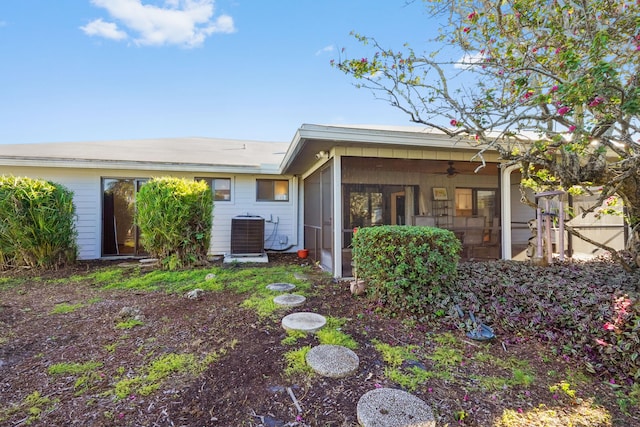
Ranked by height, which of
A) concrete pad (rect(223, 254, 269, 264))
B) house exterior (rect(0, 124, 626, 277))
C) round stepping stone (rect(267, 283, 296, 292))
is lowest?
round stepping stone (rect(267, 283, 296, 292))

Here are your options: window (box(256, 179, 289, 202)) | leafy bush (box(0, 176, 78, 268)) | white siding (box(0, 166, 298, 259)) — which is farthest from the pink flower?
leafy bush (box(0, 176, 78, 268))

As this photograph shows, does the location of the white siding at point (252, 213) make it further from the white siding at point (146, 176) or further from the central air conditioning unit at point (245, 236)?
the central air conditioning unit at point (245, 236)

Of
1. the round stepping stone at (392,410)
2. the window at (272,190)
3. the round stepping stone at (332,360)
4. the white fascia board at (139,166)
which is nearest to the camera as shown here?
the round stepping stone at (392,410)

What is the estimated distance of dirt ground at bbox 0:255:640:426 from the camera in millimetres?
1709

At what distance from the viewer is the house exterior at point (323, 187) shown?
4961mm

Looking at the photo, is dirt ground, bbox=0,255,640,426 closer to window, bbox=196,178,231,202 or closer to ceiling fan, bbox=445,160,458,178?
ceiling fan, bbox=445,160,458,178

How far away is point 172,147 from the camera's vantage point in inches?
364

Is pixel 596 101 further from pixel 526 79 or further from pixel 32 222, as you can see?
pixel 32 222

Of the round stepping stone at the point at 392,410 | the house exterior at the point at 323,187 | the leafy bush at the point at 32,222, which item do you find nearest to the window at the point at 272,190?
the house exterior at the point at 323,187

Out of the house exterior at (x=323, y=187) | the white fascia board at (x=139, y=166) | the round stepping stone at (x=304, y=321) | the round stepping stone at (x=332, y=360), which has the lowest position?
the round stepping stone at (x=332, y=360)

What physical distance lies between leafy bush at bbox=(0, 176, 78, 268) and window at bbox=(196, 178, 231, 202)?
2.99 metres

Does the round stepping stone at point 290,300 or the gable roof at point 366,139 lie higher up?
the gable roof at point 366,139

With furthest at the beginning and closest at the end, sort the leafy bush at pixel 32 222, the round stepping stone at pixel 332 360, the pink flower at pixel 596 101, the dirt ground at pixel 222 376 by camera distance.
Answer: the leafy bush at pixel 32 222, the pink flower at pixel 596 101, the round stepping stone at pixel 332 360, the dirt ground at pixel 222 376

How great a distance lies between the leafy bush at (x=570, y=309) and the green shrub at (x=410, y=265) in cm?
24
